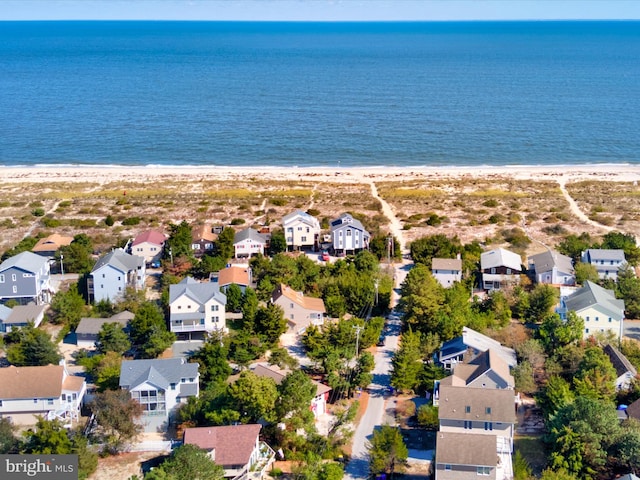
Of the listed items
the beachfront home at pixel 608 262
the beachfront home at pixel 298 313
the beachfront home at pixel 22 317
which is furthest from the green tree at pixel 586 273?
the beachfront home at pixel 22 317

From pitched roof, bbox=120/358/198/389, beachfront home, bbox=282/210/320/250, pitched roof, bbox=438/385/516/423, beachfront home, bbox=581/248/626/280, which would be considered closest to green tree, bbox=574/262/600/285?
beachfront home, bbox=581/248/626/280

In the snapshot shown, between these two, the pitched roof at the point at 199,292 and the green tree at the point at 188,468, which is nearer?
the green tree at the point at 188,468

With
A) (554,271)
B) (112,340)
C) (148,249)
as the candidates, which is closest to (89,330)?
(112,340)

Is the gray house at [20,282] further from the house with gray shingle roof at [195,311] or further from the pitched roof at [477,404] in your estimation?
→ the pitched roof at [477,404]

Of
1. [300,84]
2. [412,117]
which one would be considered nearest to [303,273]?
[412,117]

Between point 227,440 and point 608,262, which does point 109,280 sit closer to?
point 227,440

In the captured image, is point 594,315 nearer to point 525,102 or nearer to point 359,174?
point 359,174
